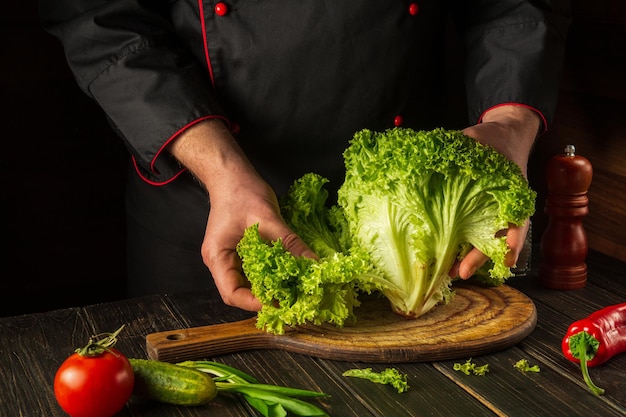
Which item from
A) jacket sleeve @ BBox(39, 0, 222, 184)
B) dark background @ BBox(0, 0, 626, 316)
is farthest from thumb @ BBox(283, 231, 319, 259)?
dark background @ BBox(0, 0, 626, 316)

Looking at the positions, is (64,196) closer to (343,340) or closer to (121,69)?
(121,69)

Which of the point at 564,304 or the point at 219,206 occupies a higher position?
the point at 219,206

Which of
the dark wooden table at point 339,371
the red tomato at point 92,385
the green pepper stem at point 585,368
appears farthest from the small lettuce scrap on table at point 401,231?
the red tomato at point 92,385

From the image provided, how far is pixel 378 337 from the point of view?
2.02 metres

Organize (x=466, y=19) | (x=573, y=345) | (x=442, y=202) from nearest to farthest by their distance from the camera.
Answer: (x=573, y=345)
(x=442, y=202)
(x=466, y=19)

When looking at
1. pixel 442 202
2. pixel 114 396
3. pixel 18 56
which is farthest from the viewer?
pixel 18 56

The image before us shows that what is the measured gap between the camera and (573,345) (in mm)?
1896

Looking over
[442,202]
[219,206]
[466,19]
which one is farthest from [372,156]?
[466,19]

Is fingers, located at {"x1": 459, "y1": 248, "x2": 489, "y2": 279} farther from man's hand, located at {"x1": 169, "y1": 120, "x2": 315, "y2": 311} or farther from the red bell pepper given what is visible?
man's hand, located at {"x1": 169, "y1": 120, "x2": 315, "y2": 311}

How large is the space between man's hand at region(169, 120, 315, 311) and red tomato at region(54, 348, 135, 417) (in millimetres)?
427

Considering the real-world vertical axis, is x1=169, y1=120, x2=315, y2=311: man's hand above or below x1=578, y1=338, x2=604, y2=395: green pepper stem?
above

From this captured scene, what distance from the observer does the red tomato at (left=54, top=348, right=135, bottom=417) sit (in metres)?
1.63

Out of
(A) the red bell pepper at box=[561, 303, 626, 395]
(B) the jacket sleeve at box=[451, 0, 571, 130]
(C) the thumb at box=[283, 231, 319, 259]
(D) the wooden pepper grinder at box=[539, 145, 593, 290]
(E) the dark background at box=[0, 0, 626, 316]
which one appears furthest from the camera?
(E) the dark background at box=[0, 0, 626, 316]

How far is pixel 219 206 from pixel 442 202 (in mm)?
555
